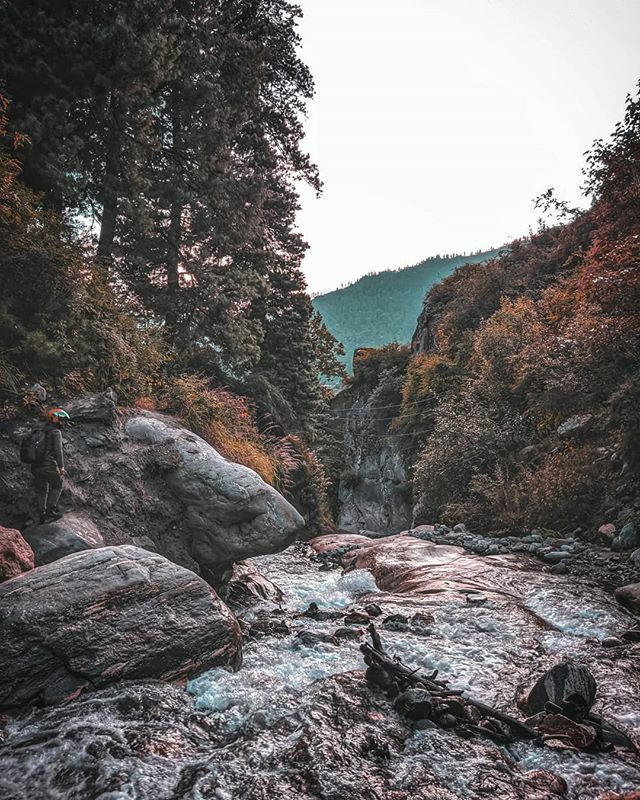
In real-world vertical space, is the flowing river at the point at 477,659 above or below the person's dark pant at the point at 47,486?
below

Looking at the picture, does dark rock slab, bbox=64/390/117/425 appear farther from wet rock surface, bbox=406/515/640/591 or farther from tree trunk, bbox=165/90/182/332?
wet rock surface, bbox=406/515/640/591

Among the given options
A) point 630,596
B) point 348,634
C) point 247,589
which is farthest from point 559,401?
point 247,589

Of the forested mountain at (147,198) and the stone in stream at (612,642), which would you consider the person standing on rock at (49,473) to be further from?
the stone in stream at (612,642)

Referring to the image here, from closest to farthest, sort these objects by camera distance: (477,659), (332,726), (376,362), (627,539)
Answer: (332,726), (477,659), (627,539), (376,362)

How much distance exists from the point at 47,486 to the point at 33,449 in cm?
57

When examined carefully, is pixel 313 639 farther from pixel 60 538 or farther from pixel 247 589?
pixel 60 538

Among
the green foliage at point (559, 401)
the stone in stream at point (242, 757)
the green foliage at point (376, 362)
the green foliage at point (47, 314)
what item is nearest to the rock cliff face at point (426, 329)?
the green foliage at point (376, 362)

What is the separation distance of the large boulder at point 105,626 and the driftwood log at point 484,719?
210 centimetres

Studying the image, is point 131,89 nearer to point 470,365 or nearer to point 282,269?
point 282,269

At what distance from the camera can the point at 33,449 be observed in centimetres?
614

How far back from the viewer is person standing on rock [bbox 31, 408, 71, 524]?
6.14 meters

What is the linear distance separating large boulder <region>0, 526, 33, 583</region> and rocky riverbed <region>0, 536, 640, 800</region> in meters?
1.52

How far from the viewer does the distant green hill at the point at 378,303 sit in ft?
527

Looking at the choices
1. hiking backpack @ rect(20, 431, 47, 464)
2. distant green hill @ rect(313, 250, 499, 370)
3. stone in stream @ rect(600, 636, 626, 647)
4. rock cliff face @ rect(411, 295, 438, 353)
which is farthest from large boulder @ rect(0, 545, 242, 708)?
distant green hill @ rect(313, 250, 499, 370)
